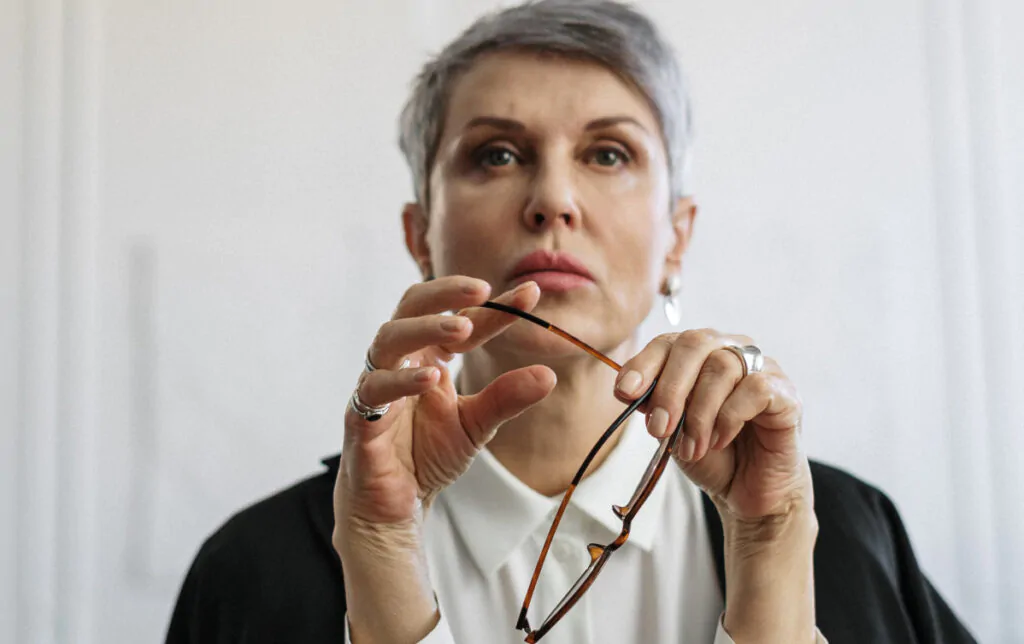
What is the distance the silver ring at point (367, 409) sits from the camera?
645mm

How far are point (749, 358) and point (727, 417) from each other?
0.16 feet

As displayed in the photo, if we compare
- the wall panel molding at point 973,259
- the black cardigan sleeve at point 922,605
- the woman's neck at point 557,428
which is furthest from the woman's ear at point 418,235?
the wall panel molding at point 973,259

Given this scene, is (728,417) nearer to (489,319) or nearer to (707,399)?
(707,399)

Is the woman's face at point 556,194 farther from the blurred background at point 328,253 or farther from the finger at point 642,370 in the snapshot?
the blurred background at point 328,253

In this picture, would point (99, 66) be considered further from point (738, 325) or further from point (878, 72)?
point (878, 72)

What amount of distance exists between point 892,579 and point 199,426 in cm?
99

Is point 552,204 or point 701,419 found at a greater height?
point 552,204

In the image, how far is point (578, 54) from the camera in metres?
0.86

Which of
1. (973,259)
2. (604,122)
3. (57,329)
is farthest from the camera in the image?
(973,259)

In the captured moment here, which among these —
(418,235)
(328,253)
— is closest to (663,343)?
(418,235)

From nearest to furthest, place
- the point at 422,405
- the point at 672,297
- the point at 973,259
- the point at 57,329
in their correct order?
the point at 422,405 < the point at 672,297 < the point at 57,329 < the point at 973,259

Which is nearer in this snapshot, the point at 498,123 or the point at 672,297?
the point at 498,123

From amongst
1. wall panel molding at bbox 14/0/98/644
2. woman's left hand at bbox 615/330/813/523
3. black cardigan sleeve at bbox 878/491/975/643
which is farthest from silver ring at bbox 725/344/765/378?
wall panel molding at bbox 14/0/98/644

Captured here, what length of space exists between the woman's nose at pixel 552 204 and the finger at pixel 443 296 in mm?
198
